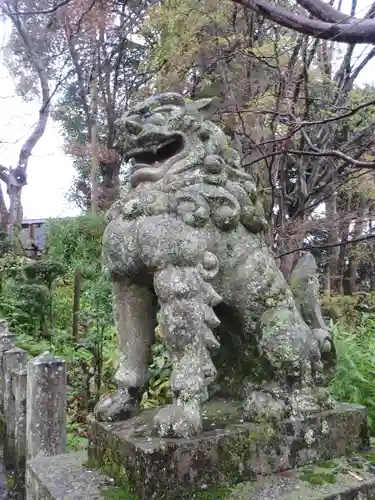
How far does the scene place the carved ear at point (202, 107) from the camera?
2.03 metres

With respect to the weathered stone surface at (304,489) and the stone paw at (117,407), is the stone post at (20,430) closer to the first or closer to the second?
the stone paw at (117,407)

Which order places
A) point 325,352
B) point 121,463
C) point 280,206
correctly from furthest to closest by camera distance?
point 280,206
point 325,352
point 121,463

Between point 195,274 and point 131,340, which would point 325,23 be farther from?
point 131,340

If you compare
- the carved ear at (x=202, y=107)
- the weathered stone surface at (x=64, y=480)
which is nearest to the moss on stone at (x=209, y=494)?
the weathered stone surface at (x=64, y=480)

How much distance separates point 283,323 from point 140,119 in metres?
0.94

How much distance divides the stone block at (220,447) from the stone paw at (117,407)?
0.08ft

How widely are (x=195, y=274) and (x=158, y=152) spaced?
1.76 ft

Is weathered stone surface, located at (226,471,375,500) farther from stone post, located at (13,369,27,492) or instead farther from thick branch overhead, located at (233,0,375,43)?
thick branch overhead, located at (233,0,375,43)

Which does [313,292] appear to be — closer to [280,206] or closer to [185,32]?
[280,206]

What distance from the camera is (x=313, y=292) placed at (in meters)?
2.16

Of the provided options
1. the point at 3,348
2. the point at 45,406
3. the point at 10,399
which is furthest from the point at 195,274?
the point at 3,348

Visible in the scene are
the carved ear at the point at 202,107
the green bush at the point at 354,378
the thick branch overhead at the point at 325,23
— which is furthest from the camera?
the green bush at the point at 354,378

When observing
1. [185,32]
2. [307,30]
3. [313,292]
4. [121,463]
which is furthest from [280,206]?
[121,463]

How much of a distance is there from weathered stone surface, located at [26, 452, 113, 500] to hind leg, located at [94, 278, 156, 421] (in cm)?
21
